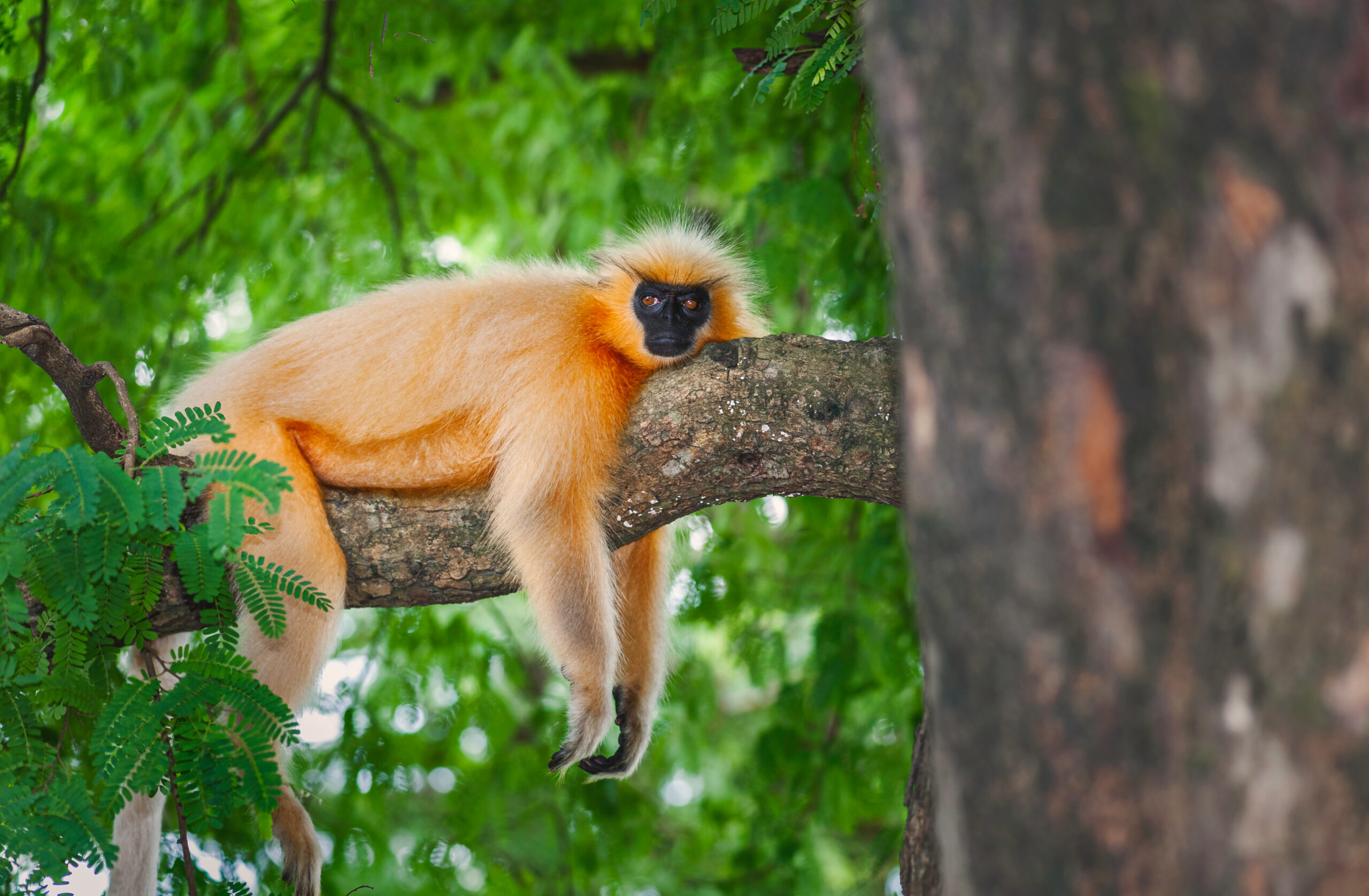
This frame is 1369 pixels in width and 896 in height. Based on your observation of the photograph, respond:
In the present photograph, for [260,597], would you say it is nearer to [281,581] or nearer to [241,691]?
[281,581]

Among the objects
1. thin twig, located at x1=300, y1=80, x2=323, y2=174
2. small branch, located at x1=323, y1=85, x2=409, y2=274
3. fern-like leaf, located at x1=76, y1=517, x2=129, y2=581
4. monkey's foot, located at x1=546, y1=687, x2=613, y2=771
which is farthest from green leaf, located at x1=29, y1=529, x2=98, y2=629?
thin twig, located at x1=300, y1=80, x2=323, y2=174

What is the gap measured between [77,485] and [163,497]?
0.20 meters

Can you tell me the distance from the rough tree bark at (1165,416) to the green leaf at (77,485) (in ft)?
7.60

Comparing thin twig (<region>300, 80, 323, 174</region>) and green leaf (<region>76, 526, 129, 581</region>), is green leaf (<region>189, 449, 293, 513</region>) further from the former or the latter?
thin twig (<region>300, 80, 323, 174</region>)

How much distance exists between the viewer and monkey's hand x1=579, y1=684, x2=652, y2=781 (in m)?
4.17

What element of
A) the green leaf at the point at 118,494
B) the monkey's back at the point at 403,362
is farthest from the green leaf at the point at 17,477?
the monkey's back at the point at 403,362

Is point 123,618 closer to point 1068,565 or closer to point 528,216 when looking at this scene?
point 1068,565

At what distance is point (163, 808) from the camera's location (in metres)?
3.98

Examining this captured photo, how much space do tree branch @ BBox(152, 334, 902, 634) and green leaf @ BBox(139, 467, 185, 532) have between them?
0.71 meters

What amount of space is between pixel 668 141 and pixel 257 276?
3.00 metres

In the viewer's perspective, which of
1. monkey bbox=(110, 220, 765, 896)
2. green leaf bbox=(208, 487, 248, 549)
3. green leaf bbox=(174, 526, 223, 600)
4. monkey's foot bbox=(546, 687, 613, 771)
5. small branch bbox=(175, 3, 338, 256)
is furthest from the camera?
small branch bbox=(175, 3, 338, 256)

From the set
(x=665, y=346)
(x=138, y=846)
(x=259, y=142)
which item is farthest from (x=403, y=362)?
(x=259, y=142)

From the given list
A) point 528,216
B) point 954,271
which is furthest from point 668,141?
point 954,271

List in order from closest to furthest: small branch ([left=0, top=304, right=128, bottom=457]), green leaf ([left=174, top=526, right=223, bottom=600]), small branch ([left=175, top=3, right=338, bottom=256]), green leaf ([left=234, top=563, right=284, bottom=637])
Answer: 1. green leaf ([left=174, top=526, right=223, bottom=600])
2. green leaf ([left=234, top=563, right=284, bottom=637])
3. small branch ([left=0, top=304, right=128, bottom=457])
4. small branch ([left=175, top=3, right=338, bottom=256])
